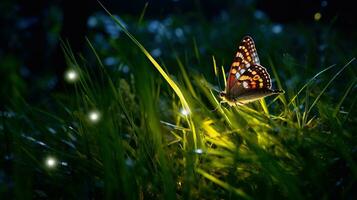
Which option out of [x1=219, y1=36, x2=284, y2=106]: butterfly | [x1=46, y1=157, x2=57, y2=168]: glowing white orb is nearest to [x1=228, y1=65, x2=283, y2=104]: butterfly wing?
[x1=219, y1=36, x2=284, y2=106]: butterfly

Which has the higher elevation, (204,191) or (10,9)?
(10,9)

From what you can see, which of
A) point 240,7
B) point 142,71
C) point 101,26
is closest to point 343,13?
point 101,26

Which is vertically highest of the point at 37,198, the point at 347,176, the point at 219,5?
the point at 219,5

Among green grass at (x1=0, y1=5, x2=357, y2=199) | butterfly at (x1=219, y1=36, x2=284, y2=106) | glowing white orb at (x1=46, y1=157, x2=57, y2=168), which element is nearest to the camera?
green grass at (x1=0, y1=5, x2=357, y2=199)

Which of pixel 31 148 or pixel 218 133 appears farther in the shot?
pixel 31 148

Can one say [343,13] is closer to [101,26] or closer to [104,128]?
[101,26]

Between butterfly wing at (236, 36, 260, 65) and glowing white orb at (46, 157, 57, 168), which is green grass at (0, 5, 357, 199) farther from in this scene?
butterfly wing at (236, 36, 260, 65)

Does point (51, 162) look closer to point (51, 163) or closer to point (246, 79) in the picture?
point (51, 163)

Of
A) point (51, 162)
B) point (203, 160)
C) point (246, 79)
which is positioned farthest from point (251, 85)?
point (51, 162)
